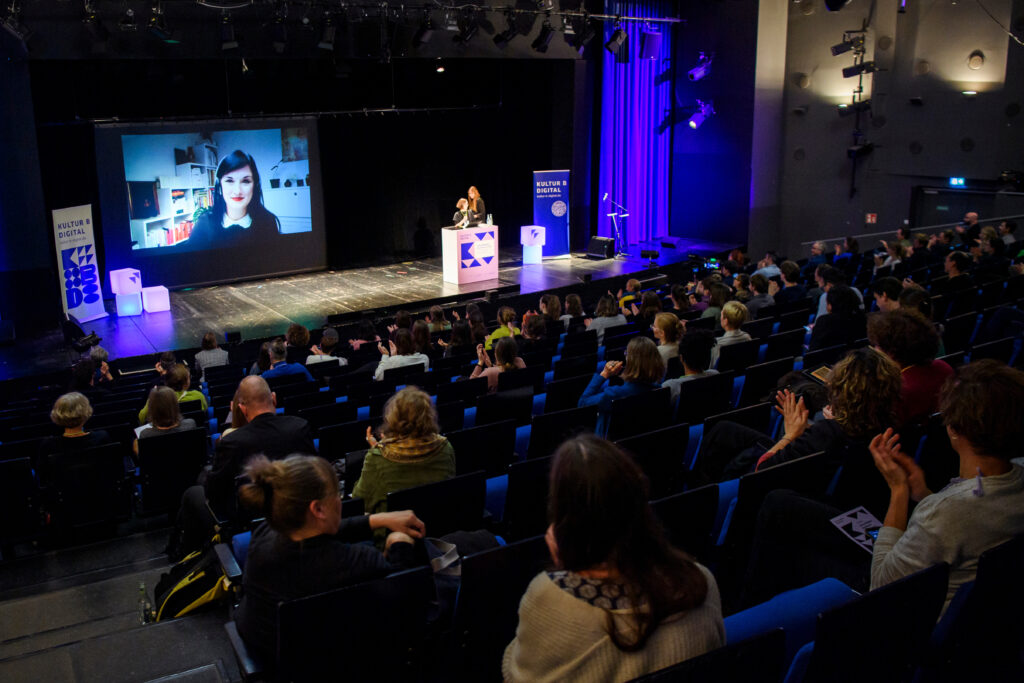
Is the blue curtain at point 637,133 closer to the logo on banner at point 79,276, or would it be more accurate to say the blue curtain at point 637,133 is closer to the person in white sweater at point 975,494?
the logo on banner at point 79,276

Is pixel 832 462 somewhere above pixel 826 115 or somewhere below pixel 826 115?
below

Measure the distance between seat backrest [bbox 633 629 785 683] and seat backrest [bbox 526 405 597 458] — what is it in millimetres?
2783

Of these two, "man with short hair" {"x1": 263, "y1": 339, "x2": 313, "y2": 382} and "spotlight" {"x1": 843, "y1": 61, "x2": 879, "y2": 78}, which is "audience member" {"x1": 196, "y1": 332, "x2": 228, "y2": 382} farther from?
"spotlight" {"x1": 843, "y1": 61, "x2": 879, "y2": 78}

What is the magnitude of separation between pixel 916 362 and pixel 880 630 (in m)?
2.35

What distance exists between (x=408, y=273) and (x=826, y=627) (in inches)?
570

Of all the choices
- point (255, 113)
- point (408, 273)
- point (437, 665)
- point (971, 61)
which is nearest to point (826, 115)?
point (971, 61)

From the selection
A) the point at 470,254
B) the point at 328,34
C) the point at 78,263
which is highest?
the point at 328,34

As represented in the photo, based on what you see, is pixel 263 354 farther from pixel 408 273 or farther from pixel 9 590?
pixel 408 273

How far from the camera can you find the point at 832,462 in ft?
11.1

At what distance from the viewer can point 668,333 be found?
6.01 meters

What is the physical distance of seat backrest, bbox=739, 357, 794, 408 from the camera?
554cm

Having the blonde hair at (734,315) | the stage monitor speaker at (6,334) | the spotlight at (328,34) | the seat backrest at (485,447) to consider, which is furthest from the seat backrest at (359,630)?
the spotlight at (328,34)

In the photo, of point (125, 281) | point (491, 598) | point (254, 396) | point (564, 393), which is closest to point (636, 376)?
point (564, 393)

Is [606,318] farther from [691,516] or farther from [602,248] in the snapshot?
[602,248]
